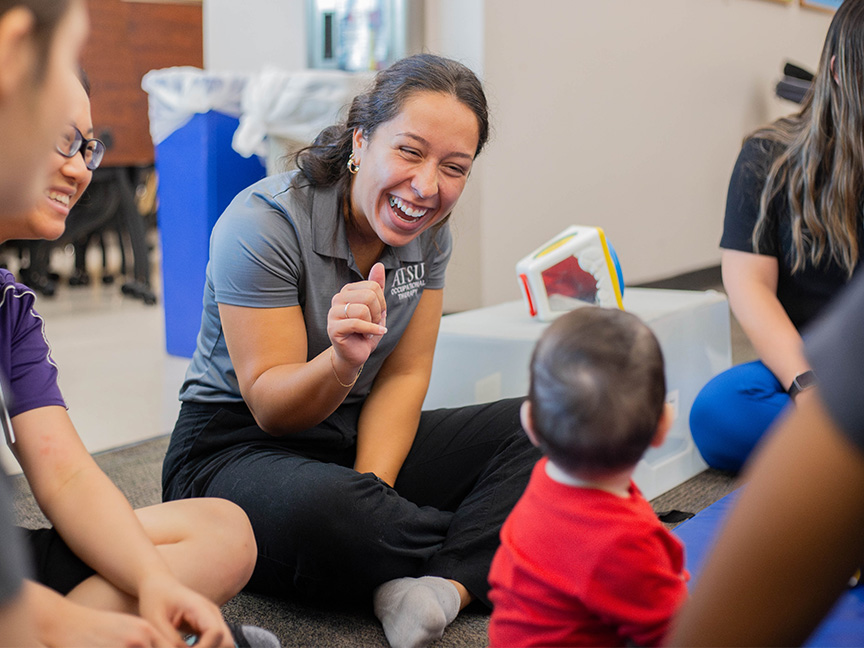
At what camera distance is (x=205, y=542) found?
103 cm

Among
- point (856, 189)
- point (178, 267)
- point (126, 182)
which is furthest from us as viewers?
point (126, 182)

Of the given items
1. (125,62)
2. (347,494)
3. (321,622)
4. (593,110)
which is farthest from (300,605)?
(125,62)

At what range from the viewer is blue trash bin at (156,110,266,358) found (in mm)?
2668

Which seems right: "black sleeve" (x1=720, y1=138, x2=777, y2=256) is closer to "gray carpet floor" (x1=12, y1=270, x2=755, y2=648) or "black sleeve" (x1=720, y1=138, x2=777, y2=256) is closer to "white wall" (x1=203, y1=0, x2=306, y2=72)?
"gray carpet floor" (x1=12, y1=270, x2=755, y2=648)

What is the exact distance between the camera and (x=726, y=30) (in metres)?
4.26

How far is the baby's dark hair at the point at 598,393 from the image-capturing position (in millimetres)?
678

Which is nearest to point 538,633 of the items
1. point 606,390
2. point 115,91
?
point 606,390

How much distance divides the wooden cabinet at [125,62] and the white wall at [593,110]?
1754mm

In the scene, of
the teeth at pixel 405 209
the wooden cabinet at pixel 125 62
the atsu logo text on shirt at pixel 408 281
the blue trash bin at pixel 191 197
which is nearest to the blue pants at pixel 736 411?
the atsu logo text on shirt at pixel 408 281

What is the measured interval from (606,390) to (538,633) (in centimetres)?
21

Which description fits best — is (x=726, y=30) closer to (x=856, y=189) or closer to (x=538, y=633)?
(x=856, y=189)

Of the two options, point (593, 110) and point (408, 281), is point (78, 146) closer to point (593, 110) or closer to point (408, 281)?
point (408, 281)

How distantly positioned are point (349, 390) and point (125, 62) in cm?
443

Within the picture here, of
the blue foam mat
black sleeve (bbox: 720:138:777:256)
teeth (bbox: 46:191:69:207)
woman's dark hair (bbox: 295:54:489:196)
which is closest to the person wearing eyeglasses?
teeth (bbox: 46:191:69:207)
